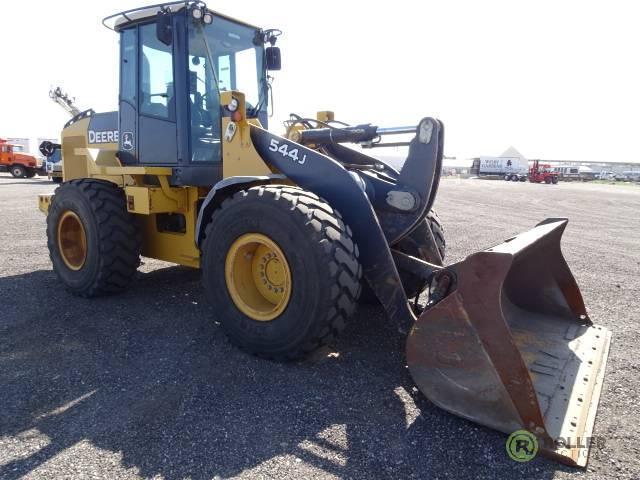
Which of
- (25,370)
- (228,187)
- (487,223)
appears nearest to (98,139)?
(228,187)

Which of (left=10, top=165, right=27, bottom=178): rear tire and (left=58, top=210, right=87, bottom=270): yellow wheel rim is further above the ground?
(left=10, top=165, right=27, bottom=178): rear tire

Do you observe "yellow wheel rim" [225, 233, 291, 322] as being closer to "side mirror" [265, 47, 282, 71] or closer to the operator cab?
the operator cab

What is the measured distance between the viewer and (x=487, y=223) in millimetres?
12719

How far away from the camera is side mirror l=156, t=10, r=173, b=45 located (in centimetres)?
424

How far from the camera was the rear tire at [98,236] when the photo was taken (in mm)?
4809

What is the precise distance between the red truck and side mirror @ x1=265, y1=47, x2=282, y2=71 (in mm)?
30658

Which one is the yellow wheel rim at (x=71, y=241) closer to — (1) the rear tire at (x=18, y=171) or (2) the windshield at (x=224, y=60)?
(2) the windshield at (x=224, y=60)

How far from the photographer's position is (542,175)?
2010 inches

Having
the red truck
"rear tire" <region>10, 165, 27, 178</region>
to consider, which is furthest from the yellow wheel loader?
"rear tire" <region>10, 165, 27, 178</region>

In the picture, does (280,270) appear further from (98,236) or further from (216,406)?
(98,236)

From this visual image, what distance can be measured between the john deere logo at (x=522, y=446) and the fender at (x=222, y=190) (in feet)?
7.90

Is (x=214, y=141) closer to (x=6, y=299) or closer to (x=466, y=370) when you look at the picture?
(x=6, y=299)

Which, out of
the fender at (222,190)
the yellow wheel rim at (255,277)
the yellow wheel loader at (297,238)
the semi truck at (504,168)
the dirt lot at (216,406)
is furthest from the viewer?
the semi truck at (504,168)

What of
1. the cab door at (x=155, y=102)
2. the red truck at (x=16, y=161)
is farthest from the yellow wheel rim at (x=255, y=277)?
the red truck at (x=16, y=161)
